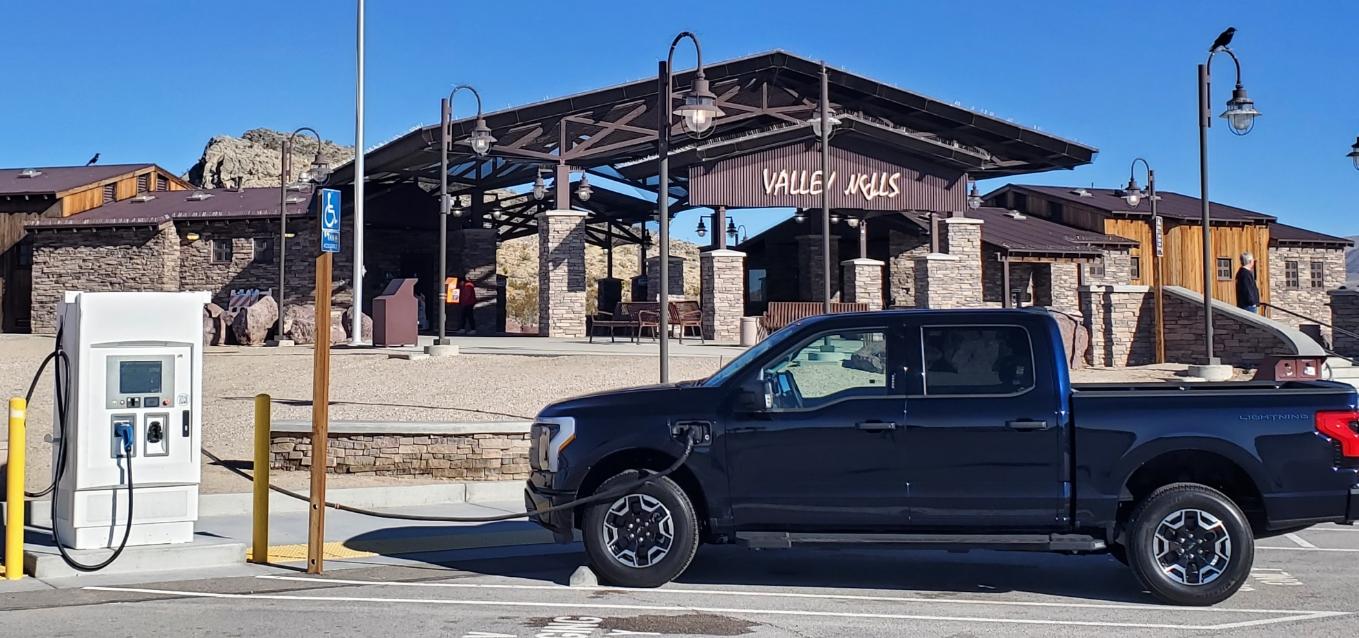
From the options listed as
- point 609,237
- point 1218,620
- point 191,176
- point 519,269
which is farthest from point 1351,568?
point 191,176

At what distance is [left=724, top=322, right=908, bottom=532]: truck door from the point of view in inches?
297

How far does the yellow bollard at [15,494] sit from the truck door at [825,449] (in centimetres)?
459

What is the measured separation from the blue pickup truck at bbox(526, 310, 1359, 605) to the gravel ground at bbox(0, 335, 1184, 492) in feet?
17.7

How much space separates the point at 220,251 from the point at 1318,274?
4035cm

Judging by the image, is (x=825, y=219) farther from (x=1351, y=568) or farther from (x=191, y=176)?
(x=191, y=176)

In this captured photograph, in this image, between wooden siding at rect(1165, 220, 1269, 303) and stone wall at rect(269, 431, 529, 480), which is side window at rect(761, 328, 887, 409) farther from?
wooden siding at rect(1165, 220, 1269, 303)

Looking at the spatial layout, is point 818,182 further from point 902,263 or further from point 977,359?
point 977,359

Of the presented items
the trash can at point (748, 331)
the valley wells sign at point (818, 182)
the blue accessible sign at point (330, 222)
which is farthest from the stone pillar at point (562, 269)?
the blue accessible sign at point (330, 222)

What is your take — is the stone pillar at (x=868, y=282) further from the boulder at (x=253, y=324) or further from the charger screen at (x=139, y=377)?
the charger screen at (x=139, y=377)

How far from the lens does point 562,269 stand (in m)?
31.2

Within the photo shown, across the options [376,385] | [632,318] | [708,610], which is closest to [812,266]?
[632,318]

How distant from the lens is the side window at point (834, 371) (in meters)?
7.72

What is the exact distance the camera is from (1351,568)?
28.6 ft

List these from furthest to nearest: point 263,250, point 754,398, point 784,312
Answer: point 263,250 → point 784,312 → point 754,398
